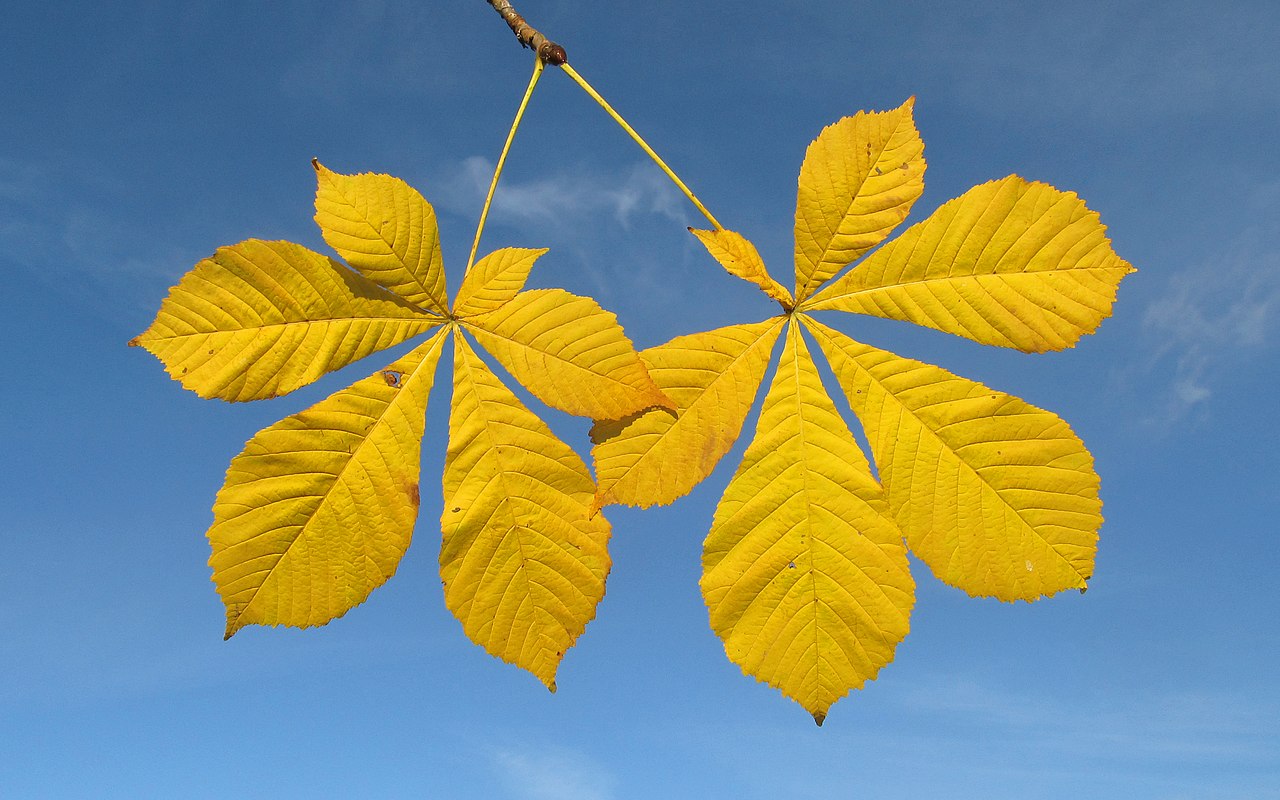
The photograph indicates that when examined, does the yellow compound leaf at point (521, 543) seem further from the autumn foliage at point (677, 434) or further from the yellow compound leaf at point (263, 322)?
the yellow compound leaf at point (263, 322)

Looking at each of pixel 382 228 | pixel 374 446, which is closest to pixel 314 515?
pixel 374 446

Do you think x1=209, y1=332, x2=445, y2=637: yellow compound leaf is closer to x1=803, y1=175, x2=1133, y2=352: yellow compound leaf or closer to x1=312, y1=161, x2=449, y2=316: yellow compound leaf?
x1=312, y1=161, x2=449, y2=316: yellow compound leaf

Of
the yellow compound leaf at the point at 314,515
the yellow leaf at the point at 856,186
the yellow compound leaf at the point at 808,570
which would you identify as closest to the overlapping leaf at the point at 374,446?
the yellow compound leaf at the point at 314,515

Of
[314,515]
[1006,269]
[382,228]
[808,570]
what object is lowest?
[314,515]

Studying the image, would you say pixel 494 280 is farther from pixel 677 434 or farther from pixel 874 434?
pixel 874 434

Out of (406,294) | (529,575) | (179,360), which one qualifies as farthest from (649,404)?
(179,360)

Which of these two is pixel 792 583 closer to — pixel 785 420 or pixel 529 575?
pixel 785 420
